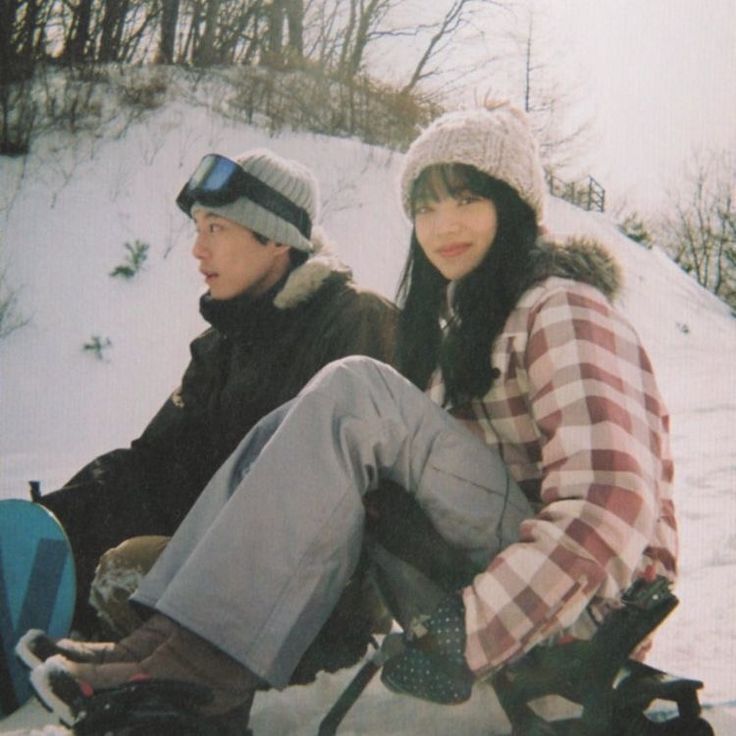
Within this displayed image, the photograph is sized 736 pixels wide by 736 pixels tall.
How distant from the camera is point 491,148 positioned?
174cm

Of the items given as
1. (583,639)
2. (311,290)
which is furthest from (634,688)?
(311,290)

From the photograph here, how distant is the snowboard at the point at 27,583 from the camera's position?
194 cm

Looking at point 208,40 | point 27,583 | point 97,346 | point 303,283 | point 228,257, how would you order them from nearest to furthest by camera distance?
point 27,583 < point 303,283 < point 228,257 < point 97,346 < point 208,40

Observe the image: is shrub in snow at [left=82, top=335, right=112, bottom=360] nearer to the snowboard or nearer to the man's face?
the man's face

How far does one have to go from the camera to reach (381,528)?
1.47 meters

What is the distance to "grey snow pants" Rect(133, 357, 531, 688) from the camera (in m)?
1.31

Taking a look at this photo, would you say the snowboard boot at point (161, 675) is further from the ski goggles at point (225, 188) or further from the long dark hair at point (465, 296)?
the ski goggles at point (225, 188)

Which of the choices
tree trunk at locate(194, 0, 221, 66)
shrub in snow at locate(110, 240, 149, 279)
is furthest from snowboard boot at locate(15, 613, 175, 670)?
tree trunk at locate(194, 0, 221, 66)

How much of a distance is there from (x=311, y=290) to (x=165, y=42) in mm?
9651

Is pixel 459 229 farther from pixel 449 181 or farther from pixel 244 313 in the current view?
pixel 244 313

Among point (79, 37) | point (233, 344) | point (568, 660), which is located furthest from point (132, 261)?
point (568, 660)

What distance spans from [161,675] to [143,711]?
0.09 metres

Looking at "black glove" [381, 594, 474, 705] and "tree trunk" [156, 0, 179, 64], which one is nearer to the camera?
"black glove" [381, 594, 474, 705]

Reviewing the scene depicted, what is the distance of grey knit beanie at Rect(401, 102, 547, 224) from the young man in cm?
65
